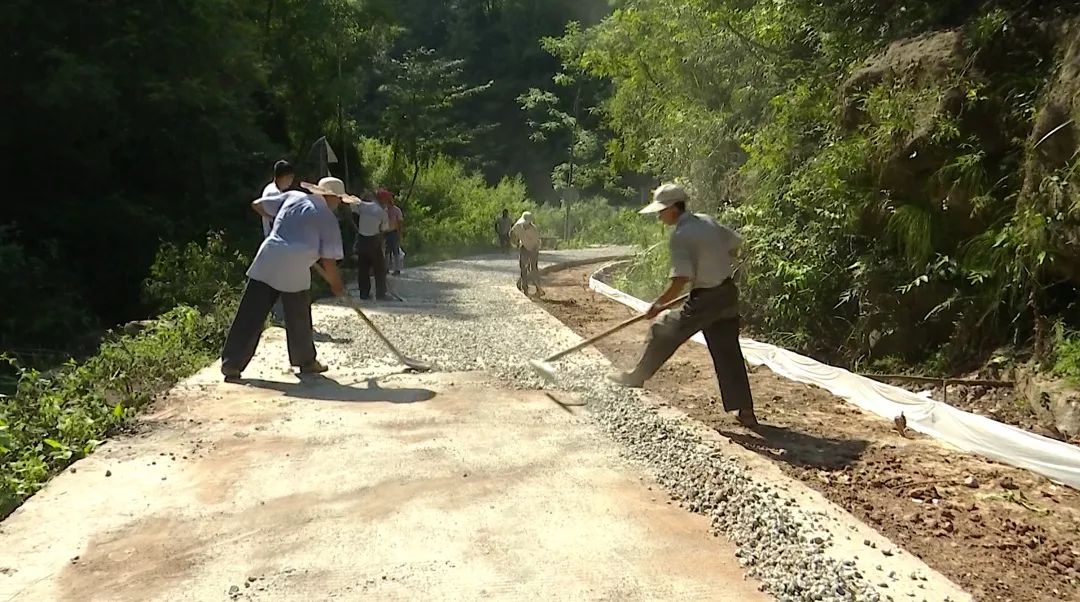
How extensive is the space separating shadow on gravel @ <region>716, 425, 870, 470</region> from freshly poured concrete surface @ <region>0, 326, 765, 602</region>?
0.92 m

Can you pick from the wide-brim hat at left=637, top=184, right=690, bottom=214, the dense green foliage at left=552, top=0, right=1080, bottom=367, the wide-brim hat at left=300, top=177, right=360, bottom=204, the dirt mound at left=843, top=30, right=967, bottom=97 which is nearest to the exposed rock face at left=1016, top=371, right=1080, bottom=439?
the dense green foliage at left=552, top=0, right=1080, bottom=367

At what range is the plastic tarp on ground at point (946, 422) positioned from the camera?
5.19m

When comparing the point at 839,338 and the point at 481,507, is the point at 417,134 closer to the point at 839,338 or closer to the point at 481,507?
the point at 839,338

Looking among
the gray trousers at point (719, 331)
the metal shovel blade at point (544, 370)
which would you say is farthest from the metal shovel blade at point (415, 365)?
the gray trousers at point (719, 331)

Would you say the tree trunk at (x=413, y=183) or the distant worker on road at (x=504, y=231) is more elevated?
the tree trunk at (x=413, y=183)

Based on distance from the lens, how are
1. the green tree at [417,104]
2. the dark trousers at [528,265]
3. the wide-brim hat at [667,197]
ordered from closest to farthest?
the wide-brim hat at [667,197] < the dark trousers at [528,265] < the green tree at [417,104]

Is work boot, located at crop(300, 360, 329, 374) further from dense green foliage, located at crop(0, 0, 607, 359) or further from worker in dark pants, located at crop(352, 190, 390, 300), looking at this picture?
dense green foliage, located at crop(0, 0, 607, 359)

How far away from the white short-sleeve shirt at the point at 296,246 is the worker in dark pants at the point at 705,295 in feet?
9.06

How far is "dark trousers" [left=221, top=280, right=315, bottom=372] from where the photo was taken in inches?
290

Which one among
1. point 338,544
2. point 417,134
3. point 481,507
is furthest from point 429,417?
point 417,134

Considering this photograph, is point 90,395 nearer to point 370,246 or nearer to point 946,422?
point 946,422

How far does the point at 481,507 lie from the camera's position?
15.4 feet

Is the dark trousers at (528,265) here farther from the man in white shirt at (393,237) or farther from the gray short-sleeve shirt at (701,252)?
the gray short-sleeve shirt at (701,252)

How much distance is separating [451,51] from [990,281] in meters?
49.7
